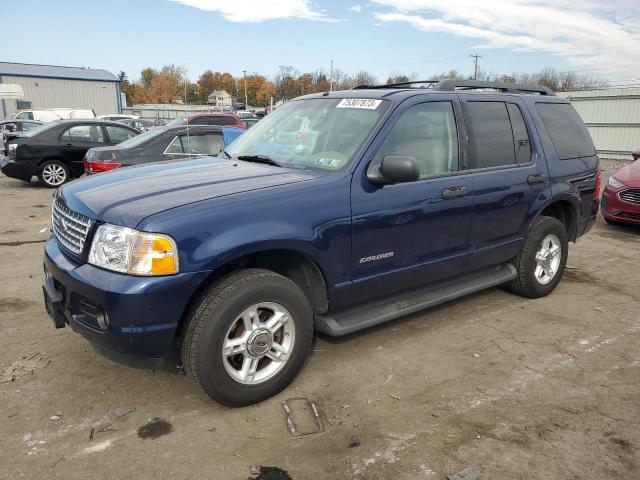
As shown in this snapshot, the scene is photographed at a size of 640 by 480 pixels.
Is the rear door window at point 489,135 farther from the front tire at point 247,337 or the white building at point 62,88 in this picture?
the white building at point 62,88

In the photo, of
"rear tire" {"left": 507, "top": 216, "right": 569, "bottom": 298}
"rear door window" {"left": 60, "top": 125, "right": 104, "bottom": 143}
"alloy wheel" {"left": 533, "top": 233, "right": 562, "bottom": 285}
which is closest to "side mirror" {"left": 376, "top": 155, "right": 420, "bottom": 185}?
"rear tire" {"left": 507, "top": 216, "right": 569, "bottom": 298}

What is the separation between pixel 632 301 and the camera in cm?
520

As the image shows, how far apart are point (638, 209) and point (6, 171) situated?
12.3 metres

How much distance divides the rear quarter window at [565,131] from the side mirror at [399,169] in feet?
7.69

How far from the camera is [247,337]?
308 cm

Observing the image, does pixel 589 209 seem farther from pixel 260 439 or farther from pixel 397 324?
pixel 260 439

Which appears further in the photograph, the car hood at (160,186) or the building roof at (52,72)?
the building roof at (52,72)

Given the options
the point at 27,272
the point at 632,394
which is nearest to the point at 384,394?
the point at 632,394

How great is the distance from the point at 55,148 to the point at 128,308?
10418mm

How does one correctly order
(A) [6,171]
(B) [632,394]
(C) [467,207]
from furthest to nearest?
1. (A) [6,171]
2. (C) [467,207]
3. (B) [632,394]

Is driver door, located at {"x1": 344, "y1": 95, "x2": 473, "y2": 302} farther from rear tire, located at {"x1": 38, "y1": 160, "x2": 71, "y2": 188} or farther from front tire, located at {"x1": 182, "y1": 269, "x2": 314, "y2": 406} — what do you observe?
rear tire, located at {"x1": 38, "y1": 160, "x2": 71, "y2": 188}

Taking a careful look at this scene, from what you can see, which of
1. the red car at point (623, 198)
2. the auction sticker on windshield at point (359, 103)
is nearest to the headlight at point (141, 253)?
the auction sticker on windshield at point (359, 103)

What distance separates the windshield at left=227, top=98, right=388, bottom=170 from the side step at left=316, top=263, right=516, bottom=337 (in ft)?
3.37

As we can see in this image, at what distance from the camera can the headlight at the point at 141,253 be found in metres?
2.73
